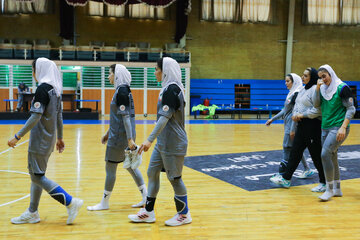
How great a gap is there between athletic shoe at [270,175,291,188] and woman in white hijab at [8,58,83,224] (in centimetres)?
276

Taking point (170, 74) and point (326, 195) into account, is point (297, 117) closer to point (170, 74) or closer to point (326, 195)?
point (326, 195)

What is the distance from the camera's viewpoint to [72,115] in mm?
16438

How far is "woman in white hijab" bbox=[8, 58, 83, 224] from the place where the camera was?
330 cm

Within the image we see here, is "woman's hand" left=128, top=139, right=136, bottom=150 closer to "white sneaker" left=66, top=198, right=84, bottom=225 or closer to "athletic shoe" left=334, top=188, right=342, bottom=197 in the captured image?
"white sneaker" left=66, top=198, right=84, bottom=225

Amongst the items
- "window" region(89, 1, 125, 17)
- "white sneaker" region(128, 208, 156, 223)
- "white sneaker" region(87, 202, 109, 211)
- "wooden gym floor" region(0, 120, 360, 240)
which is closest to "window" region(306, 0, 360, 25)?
"window" region(89, 1, 125, 17)

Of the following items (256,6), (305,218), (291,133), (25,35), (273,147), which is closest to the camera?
(305,218)

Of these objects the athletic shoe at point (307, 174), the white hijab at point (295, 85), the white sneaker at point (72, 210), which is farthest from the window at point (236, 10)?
the white sneaker at point (72, 210)

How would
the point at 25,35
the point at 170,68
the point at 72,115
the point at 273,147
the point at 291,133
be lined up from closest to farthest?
the point at 170,68 < the point at 291,133 < the point at 273,147 < the point at 72,115 < the point at 25,35

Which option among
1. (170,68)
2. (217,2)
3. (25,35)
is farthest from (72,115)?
(170,68)

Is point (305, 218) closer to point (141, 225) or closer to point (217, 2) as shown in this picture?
point (141, 225)

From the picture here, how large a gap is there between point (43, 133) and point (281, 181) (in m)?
3.17

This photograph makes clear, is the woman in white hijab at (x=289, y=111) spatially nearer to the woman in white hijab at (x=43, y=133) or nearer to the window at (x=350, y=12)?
the woman in white hijab at (x=43, y=133)

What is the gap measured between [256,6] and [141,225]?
20328mm

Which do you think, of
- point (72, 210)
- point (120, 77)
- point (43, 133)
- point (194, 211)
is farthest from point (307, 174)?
point (43, 133)
